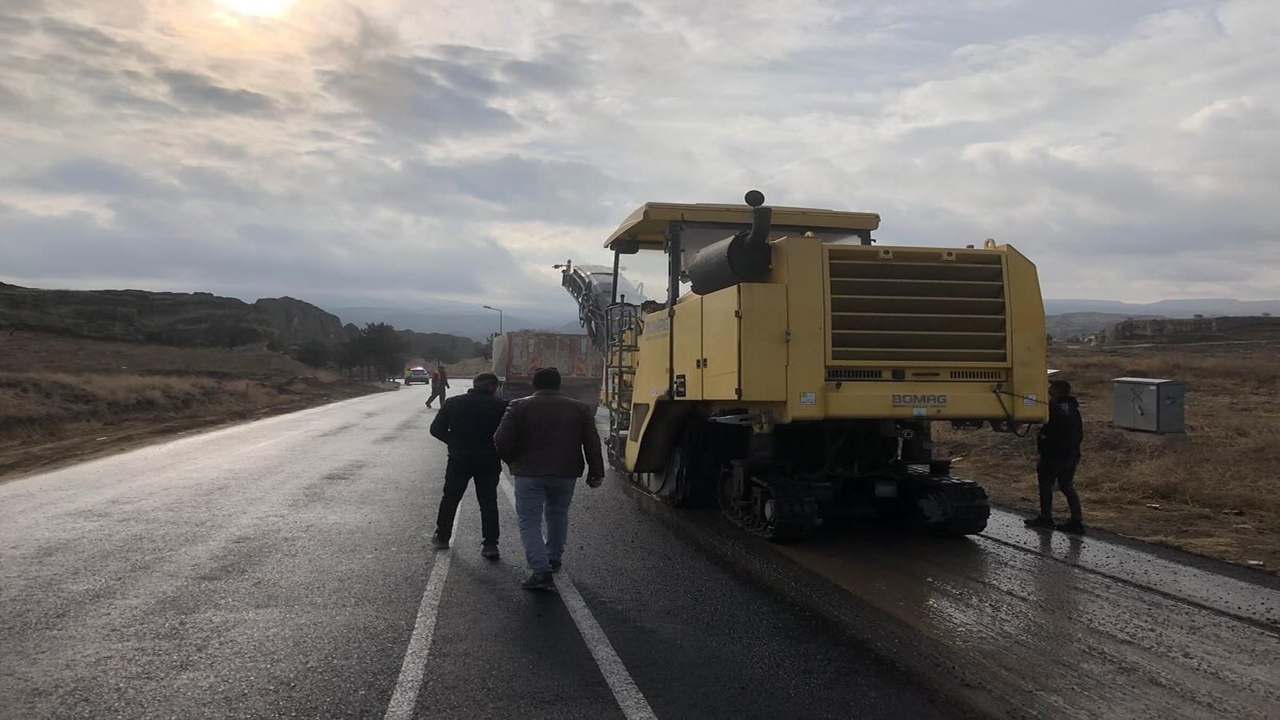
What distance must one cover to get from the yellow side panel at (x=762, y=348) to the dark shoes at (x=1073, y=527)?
3.67 metres

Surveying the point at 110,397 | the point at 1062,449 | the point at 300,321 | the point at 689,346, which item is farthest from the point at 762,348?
the point at 300,321

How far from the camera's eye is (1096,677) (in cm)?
456

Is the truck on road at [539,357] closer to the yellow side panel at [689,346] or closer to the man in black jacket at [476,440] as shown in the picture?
the yellow side panel at [689,346]

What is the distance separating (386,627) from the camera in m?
5.43

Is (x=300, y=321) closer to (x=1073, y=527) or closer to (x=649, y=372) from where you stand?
(x=649, y=372)

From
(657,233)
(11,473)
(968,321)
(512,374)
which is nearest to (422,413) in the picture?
(512,374)

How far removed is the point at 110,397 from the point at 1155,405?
1152 inches

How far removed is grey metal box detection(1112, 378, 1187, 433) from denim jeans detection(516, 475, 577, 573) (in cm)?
1047

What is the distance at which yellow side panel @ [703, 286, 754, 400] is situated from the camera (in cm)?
705

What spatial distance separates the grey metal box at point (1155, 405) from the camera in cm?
1312

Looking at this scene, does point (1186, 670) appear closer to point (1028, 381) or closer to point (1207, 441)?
point (1028, 381)

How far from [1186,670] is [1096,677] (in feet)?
1.77

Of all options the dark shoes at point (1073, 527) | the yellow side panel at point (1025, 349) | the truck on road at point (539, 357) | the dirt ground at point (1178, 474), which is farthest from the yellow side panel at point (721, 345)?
the truck on road at point (539, 357)

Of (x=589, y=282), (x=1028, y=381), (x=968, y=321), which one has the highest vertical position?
(x=589, y=282)
